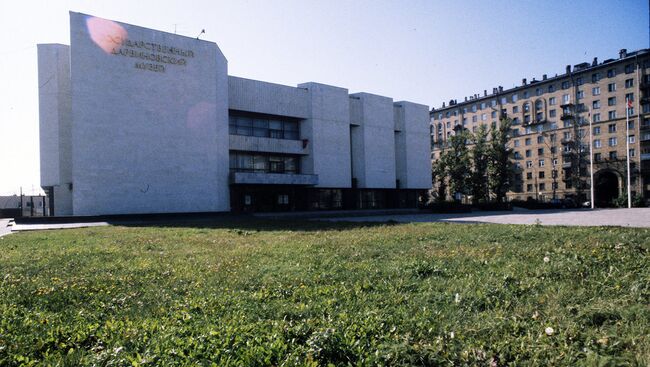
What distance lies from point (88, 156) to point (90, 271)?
32.4 metres

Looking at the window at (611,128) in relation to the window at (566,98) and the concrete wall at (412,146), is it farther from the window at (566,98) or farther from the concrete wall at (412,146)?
the concrete wall at (412,146)

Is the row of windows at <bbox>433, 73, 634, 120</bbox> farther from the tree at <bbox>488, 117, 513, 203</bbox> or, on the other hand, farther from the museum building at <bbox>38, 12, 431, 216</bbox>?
the museum building at <bbox>38, 12, 431, 216</bbox>

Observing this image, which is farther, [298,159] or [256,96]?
[298,159]

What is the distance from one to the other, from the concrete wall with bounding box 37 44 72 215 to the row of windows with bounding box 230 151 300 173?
16.1 m

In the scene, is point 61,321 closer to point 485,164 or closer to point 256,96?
point 256,96

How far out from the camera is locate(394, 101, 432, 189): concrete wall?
2459 inches

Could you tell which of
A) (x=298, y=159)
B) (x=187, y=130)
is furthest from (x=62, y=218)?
(x=298, y=159)

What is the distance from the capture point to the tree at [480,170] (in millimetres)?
66625

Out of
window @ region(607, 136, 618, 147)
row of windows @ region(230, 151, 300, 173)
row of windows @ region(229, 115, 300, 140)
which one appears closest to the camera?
row of windows @ region(230, 151, 300, 173)

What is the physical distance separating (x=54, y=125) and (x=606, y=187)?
96.4 meters

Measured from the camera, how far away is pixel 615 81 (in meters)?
79.4

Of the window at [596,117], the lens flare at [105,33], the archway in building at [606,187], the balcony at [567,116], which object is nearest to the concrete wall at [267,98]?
the lens flare at [105,33]

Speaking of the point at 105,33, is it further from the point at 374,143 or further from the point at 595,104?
the point at 595,104

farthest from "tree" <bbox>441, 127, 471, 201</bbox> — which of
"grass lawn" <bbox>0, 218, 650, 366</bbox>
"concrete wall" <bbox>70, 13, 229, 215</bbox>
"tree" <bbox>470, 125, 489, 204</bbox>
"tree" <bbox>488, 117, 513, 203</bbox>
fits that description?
"grass lawn" <bbox>0, 218, 650, 366</bbox>
